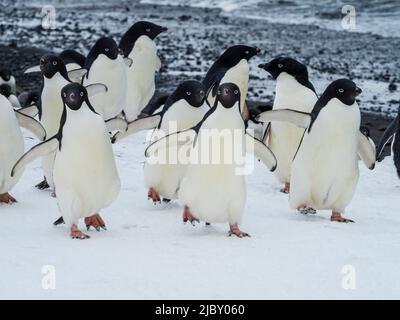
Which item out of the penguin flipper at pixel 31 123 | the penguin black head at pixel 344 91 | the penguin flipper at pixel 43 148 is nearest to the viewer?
the penguin flipper at pixel 43 148

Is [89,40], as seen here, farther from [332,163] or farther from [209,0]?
[332,163]

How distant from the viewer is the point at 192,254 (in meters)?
4.72

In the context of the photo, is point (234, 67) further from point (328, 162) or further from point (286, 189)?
point (328, 162)

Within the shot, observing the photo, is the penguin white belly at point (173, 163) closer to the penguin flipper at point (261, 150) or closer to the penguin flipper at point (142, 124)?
the penguin flipper at point (142, 124)

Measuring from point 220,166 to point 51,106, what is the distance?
179 centimetres

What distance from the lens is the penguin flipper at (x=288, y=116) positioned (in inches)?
235

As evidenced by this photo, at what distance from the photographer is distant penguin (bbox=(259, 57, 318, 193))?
7027mm

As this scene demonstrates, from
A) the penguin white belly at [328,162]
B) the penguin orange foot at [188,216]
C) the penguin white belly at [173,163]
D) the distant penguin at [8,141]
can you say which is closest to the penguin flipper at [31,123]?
the distant penguin at [8,141]

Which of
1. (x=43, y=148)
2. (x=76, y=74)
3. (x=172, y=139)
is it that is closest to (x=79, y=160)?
(x=43, y=148)

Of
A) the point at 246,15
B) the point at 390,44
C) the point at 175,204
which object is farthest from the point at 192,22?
the point at 175,204

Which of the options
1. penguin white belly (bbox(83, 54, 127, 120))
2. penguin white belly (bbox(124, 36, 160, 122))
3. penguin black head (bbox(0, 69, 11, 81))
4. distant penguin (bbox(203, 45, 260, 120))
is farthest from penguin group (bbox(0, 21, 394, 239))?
penguin black head (bbox(0, 69, 11, 81))

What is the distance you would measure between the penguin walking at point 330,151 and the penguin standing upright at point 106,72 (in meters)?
2.67

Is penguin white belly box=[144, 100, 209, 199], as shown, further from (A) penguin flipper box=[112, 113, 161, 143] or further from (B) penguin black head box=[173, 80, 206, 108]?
(A) penguin flipper box=[112, 113, 161, 143]

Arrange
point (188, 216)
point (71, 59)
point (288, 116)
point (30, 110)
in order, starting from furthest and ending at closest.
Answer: point (71, 59) → point (30, 110) → point (288, 116) → point (188, 216)
